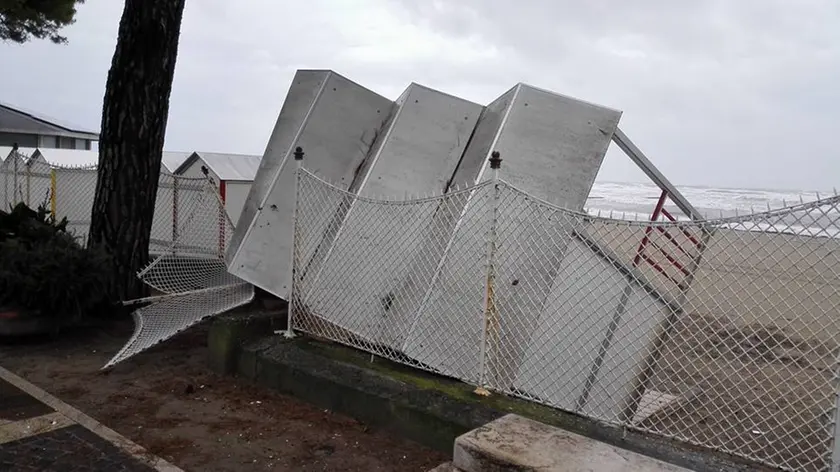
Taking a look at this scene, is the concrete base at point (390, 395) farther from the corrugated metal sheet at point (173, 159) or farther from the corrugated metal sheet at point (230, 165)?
the corrugated metal sheet at point (173, 159)

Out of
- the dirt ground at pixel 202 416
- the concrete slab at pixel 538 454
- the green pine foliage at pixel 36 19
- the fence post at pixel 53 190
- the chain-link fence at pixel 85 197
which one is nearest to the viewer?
the concrete slab at pixel 538 454

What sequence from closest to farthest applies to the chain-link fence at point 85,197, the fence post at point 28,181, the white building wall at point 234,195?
the chain-link fence at point 85,197, the white building wall at point 234,195, the fence post at point 28,181

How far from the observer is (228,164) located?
30.6ft

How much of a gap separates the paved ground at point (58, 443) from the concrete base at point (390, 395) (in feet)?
3.73

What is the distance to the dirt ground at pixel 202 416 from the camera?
3696 millimetres

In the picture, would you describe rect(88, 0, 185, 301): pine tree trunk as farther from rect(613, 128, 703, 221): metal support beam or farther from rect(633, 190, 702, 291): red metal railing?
rect(633, 190, 702, 291): red metal railing

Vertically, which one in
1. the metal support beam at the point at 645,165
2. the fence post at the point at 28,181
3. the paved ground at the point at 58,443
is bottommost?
the paved ground at the point at 58,443

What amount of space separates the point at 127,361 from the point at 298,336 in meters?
1.68

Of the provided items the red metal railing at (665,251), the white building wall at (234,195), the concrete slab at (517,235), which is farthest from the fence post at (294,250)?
the white building wall at (234,195)

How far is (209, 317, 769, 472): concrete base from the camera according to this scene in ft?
11.0

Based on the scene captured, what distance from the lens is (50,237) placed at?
20.7 feet

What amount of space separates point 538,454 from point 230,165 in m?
7.75

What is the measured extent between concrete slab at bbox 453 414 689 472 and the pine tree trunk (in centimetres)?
522

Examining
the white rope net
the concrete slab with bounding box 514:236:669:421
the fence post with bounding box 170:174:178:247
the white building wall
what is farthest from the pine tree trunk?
the concrete slab with bounding box 514:236:669:421
